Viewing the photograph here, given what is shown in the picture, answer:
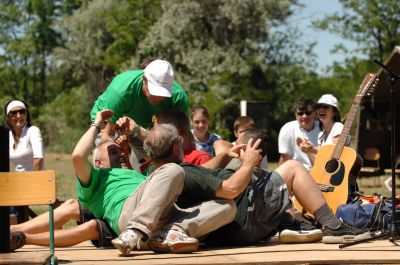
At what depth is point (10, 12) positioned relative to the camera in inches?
2176

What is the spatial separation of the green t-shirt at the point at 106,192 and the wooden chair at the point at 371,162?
13419mm

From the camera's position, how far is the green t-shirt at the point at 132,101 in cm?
737

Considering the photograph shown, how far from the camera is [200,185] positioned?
618 cm

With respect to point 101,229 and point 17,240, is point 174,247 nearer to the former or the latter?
point 101,229

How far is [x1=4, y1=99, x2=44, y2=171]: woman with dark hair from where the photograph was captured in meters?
9.28

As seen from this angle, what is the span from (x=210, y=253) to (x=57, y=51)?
135ft

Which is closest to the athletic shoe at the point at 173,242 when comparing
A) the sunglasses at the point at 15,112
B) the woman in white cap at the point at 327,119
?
the sunglasses at the point at 15,112

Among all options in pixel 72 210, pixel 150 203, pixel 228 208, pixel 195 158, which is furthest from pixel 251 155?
pixel 72 210

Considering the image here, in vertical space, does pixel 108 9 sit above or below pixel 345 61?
above

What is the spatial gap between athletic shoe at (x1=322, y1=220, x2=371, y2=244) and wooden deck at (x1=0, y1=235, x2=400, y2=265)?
0.23ft

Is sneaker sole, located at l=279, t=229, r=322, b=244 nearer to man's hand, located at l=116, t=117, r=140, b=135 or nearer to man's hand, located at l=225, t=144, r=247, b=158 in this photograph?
man's hand, located at l=225, t=144, r=247, b=158

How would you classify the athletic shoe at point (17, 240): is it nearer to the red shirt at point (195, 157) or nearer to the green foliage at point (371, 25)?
the red shirt at point (195, 157)

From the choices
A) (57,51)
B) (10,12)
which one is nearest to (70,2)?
(10,12)

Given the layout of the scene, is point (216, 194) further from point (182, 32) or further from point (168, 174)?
point (182, 32)
